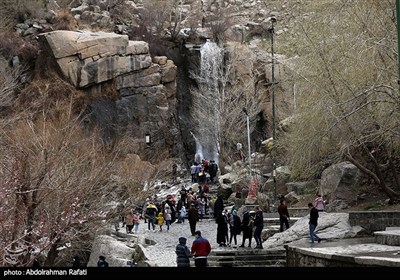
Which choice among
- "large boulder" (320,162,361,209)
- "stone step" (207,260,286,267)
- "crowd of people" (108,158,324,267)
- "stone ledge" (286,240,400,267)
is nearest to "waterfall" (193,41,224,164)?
"crowd of people" (108,158,324,267)

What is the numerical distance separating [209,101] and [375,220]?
2894cm

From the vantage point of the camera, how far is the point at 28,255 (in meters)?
13.9

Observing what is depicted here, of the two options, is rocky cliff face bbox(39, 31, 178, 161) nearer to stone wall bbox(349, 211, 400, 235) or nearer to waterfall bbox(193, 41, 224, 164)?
waterfall bbox(193, 41, 224, 164)

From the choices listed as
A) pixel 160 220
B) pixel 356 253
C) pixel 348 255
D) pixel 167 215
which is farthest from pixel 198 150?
Result: pixel 348 255

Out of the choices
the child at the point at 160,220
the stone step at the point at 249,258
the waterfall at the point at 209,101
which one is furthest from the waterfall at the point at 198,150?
the stone step at the point at 249,258

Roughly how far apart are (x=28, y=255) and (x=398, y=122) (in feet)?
33.6

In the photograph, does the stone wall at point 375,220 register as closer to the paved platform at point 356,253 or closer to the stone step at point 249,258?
the paved platform at point 356,253

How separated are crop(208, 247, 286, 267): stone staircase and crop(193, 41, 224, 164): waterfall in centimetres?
2622

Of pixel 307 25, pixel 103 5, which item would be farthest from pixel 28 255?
pixel 103 5

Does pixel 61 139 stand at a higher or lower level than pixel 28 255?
higher

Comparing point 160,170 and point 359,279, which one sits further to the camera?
point 160,170

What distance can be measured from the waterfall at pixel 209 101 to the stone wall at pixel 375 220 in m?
26.9

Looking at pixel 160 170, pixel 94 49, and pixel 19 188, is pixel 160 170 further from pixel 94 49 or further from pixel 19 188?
pixel 19 188

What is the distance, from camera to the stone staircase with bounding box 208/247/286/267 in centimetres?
1702
